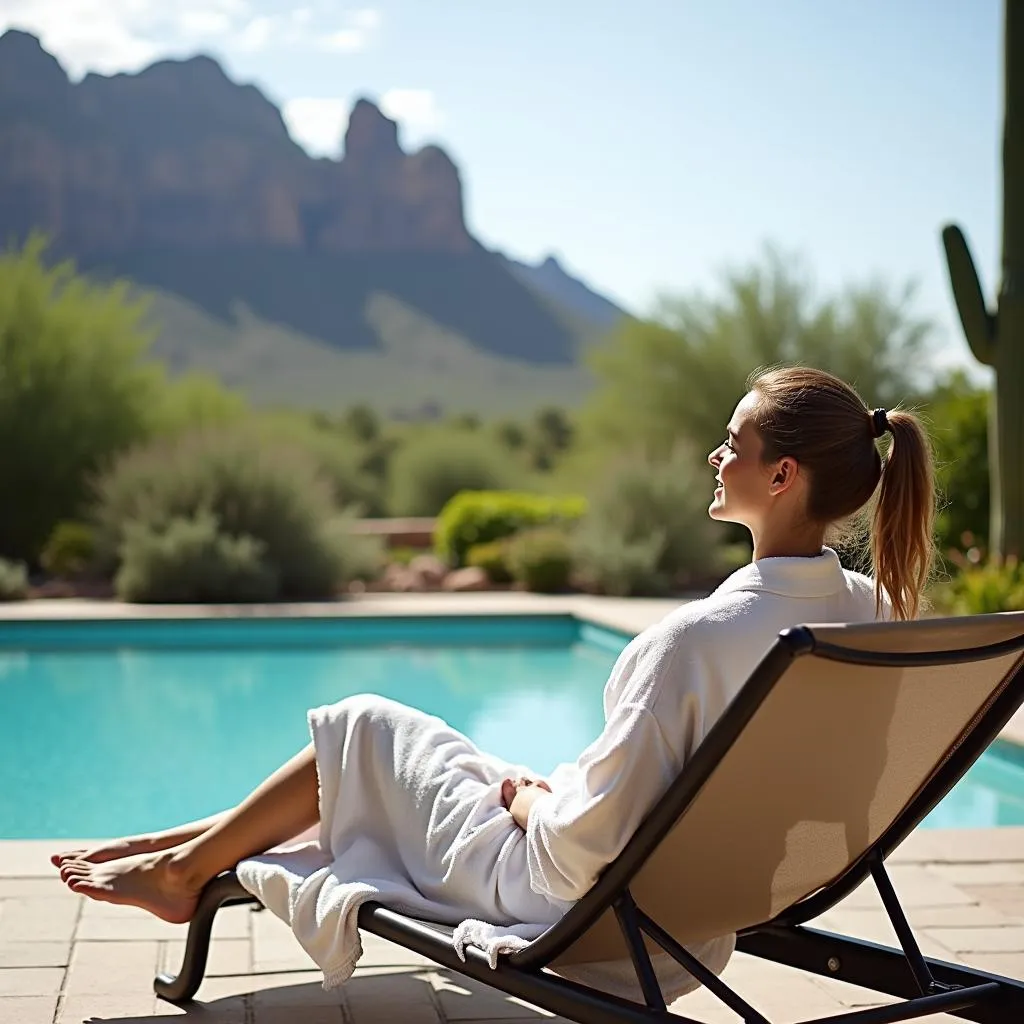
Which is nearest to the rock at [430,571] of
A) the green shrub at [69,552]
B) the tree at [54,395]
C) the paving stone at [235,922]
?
the green shrub at [69,552]

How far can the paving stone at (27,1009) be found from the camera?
2.26m

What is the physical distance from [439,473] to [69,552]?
7247 mm

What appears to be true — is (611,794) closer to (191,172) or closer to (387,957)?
(387,957)

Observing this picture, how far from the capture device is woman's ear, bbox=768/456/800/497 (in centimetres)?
191

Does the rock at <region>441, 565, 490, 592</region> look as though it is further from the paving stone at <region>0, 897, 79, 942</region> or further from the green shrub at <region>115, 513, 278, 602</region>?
the paving stone at <region>0, 897, 79, 942</region>

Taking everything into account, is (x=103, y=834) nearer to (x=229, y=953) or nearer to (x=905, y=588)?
(x=229, y=953)

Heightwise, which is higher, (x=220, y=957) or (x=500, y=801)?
(x=500, y=801)

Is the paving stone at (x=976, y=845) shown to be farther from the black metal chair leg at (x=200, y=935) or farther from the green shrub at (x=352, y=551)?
the green shrub at (x=352, y=551)

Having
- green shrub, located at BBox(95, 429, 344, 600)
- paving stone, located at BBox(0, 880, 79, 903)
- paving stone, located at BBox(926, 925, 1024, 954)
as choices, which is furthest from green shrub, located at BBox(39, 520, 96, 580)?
paving stone, located at BBox(926, 925, 1024, 954)

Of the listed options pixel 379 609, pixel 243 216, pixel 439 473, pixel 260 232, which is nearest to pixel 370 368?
pixel 260 232

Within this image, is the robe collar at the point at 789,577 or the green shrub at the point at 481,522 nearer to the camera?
the robe collar at the point at 789,577

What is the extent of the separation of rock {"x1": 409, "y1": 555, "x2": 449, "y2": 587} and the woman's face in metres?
9.29

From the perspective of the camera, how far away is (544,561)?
10.6 m

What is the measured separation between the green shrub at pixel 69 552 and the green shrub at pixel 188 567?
1.15 m
